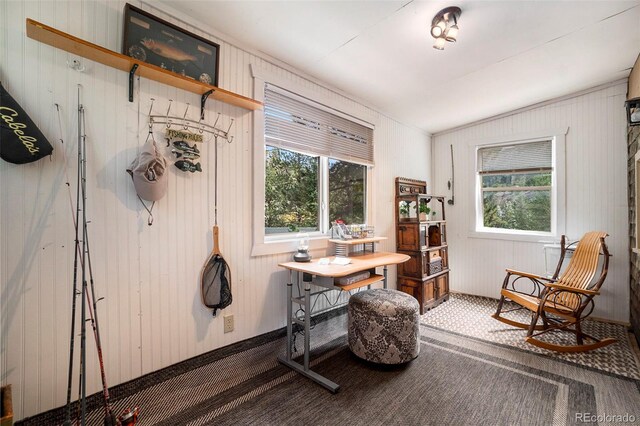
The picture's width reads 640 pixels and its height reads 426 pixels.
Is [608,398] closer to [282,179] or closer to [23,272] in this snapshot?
[282,179]

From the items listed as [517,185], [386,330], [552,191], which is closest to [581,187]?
[552,191]

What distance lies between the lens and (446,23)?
2.00 meters

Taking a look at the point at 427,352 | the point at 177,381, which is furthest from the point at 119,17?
the point at 427,352

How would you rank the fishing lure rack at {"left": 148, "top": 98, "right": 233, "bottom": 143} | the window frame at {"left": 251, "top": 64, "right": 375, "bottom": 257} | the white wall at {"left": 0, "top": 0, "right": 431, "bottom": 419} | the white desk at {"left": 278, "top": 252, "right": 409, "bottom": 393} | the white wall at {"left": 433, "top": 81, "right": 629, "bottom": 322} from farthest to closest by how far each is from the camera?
the white wall at {"left": 433, "top": 81, "right": 629, "bottom": 322} < the window frame at {"left": 251, "top": 64, "right": 375, "bottom": 257} < the white desk at {"left": 278, "top": 252, "right": 409, "bottom": 393} < the fishing lure rack at {"left": 148, "top": 98, "right": 233, "bottom": 143} < the white wall at {"left": 0, "top": 0, "right": 431, "bottom": 419}

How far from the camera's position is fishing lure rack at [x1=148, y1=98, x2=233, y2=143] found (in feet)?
6.26

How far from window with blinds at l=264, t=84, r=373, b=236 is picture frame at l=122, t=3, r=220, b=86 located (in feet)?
1.86

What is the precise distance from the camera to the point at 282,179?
9.04ft

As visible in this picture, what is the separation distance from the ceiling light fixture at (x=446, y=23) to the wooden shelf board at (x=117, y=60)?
1408mm

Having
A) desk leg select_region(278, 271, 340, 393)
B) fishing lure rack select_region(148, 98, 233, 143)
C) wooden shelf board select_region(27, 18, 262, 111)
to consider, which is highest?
wooden shelf board select_region(27, 18, 262, 111)

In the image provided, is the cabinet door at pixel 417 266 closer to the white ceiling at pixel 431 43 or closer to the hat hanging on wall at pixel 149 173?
the white ceiling at pixel 431 43

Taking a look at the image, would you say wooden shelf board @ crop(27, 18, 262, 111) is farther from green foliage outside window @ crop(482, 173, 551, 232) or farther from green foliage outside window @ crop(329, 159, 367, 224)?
green foliage outside window @ crop(482, 173, 551, 232)

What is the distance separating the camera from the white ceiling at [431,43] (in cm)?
199
